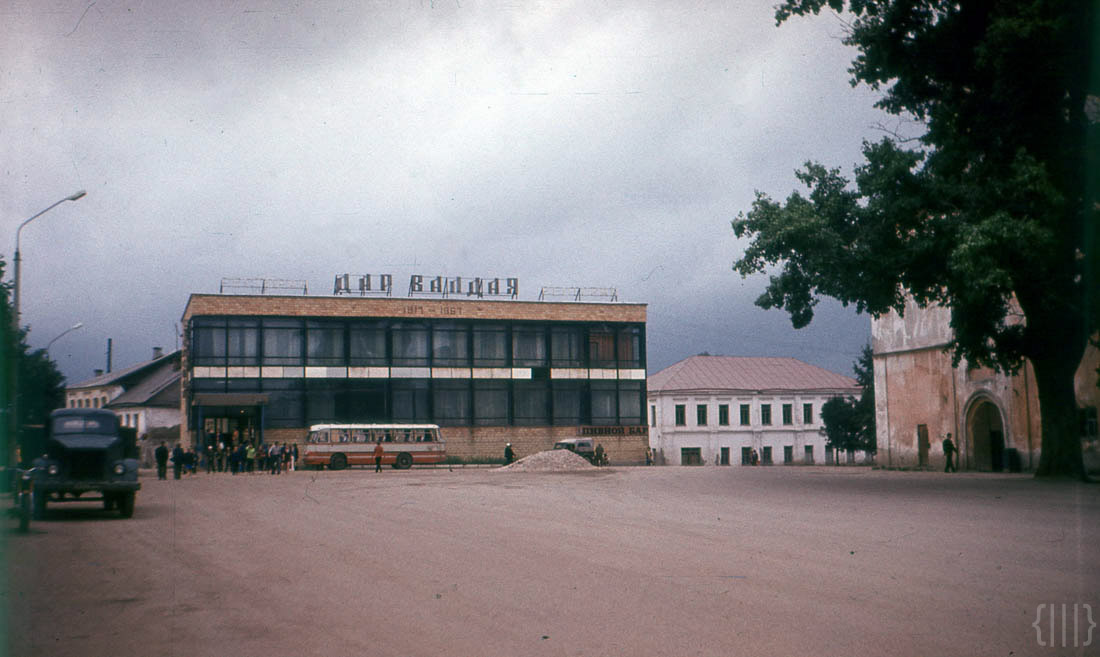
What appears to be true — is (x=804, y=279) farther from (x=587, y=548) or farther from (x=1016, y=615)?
(x=1016, y=615)

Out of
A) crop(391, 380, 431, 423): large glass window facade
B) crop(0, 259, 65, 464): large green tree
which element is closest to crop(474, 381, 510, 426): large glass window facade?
crop(391, 380, 431, 423): large glass window facade

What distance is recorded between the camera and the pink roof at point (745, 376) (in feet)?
251

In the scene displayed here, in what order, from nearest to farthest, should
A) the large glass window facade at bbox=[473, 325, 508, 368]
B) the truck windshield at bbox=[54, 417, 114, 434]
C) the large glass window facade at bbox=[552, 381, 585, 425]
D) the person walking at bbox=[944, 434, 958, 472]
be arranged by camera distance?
1. the truck windshield at bbox=[54, 417, 114, 434]
2. the person walking at bbox=[944, 434, 958, 472]
3. the large glass window facade at bbox=[473, 325, 508, 368]
4. the large glass window facade at bbox=[552, 381, 585, 425]

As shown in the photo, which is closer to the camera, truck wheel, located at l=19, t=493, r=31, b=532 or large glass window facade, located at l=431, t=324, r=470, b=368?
truck wheel, located at l=19, t=493, r=31, b=532

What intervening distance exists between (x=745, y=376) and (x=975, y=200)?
186 ft

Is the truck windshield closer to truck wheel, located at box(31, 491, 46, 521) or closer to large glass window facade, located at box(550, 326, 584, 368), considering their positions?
truck wheel, located at box(31, 491, 46, 521)

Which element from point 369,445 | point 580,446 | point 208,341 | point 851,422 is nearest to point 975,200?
point 369,445

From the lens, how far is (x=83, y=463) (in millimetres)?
19453

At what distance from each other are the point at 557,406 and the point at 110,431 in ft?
140

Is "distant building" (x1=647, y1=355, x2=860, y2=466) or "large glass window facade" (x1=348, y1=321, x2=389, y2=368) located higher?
"large glass window facade" (x1=348, y1=321, x2=389, y2=368)

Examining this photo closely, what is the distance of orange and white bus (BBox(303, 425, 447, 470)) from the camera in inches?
1935

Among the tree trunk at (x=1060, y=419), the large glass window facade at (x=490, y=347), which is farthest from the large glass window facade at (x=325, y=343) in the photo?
the tree trunk at (x=1060, y=419)

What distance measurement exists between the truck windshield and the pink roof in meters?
57.4

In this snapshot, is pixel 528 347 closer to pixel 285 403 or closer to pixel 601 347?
pixel 601 347
